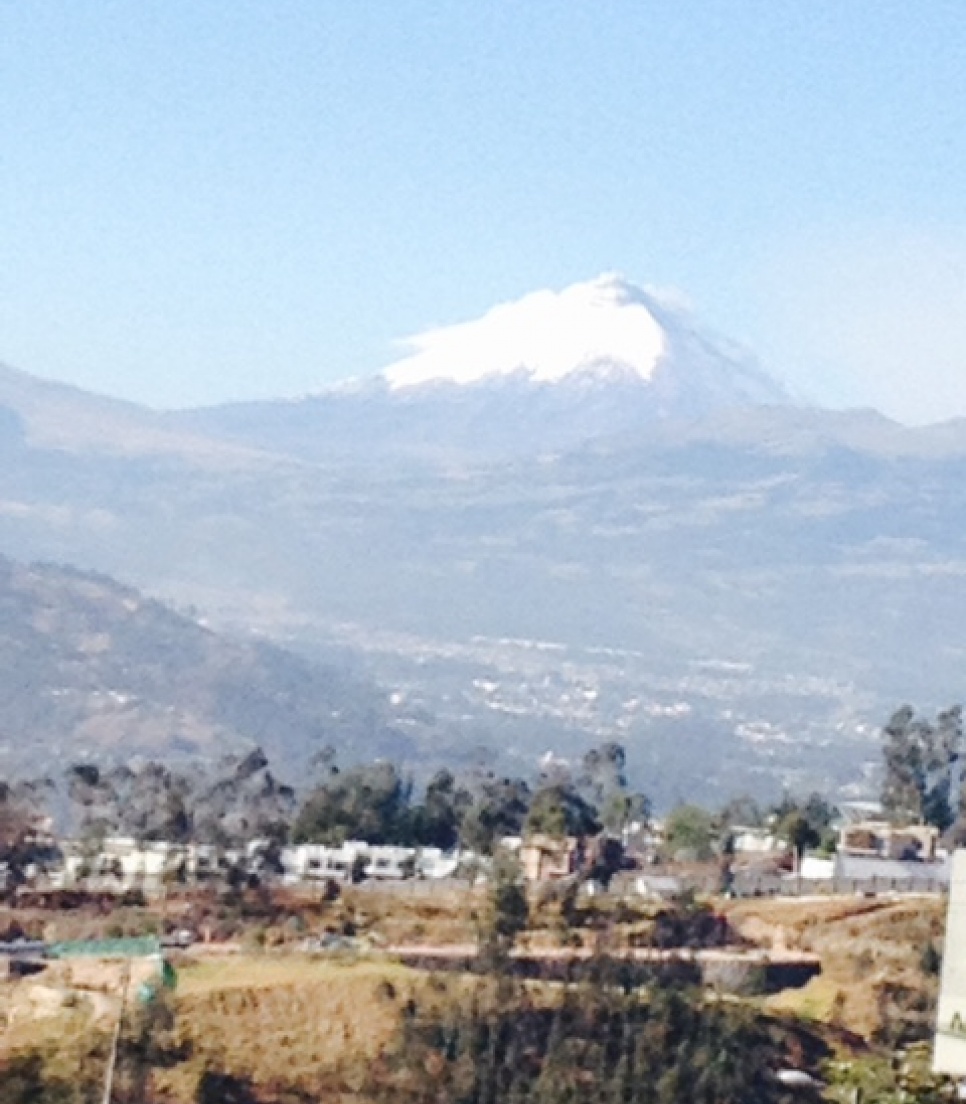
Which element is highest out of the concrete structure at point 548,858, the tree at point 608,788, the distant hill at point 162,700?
the distant hill at point 162,700

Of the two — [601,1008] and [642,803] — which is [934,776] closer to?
[642,803]

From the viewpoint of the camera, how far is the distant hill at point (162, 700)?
167 meters

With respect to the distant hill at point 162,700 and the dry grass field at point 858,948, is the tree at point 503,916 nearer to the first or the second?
the dry grass field at point 858,948

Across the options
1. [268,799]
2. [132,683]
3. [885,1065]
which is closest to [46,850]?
[268,799]

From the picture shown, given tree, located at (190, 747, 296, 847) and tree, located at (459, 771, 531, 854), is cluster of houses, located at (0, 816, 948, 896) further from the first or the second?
tree, located at (190, 747, 296, 847)

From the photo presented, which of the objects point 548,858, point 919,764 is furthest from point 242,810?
point 548,858

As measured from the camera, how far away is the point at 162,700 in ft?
602

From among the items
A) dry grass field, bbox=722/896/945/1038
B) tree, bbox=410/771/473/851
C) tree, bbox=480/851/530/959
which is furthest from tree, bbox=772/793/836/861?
tree, bbox=480/851/530/959

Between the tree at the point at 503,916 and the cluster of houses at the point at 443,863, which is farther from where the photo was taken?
the cluster of houses at the point at 443,863

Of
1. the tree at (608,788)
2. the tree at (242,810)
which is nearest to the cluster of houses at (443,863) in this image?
the tree at (242,810)

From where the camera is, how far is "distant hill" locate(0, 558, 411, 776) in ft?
549

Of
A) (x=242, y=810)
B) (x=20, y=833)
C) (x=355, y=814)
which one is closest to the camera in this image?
(x=20, y=833)

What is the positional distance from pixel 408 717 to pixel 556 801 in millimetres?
132585

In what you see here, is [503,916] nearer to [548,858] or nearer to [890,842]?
[548,858]
